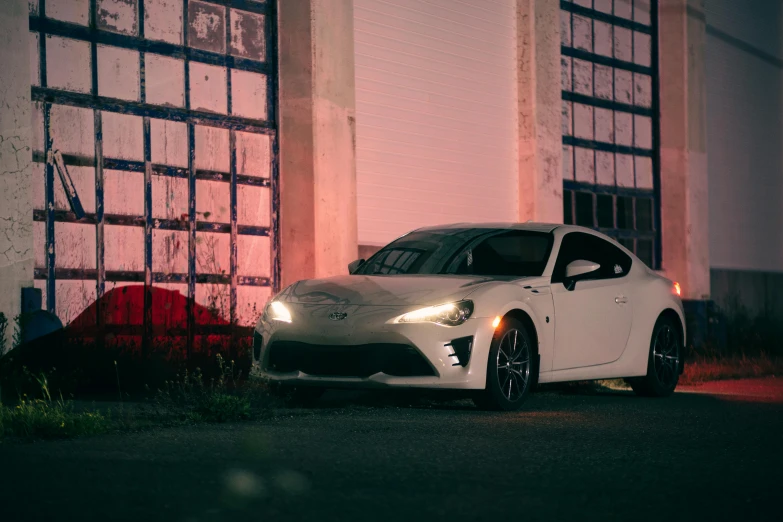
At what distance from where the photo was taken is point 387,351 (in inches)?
364

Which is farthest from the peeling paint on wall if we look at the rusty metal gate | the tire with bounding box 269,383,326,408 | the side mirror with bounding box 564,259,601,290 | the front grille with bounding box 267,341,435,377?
the side mirror with bounding box 564,259,601,290

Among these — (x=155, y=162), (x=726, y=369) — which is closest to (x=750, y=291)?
(x=726, y=369)

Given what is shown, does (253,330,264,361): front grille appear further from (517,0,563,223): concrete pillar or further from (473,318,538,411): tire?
(517,0,563,223): concrete pillar

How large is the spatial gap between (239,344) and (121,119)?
2721mm

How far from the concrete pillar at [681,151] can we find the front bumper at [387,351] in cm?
1304

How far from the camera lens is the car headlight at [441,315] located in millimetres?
9258

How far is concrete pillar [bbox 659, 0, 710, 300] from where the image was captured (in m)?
21.8

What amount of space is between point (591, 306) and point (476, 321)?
5.62ft

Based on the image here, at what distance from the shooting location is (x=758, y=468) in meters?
6.74

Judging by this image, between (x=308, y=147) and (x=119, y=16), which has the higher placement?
(x=119, y=16)

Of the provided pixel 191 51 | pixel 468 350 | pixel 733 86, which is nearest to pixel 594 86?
pixel 733 86

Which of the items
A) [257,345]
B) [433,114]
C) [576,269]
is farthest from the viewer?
[433,114]

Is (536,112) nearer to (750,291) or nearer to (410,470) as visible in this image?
(750,291)

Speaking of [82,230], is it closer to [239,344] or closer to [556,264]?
[239,344]
